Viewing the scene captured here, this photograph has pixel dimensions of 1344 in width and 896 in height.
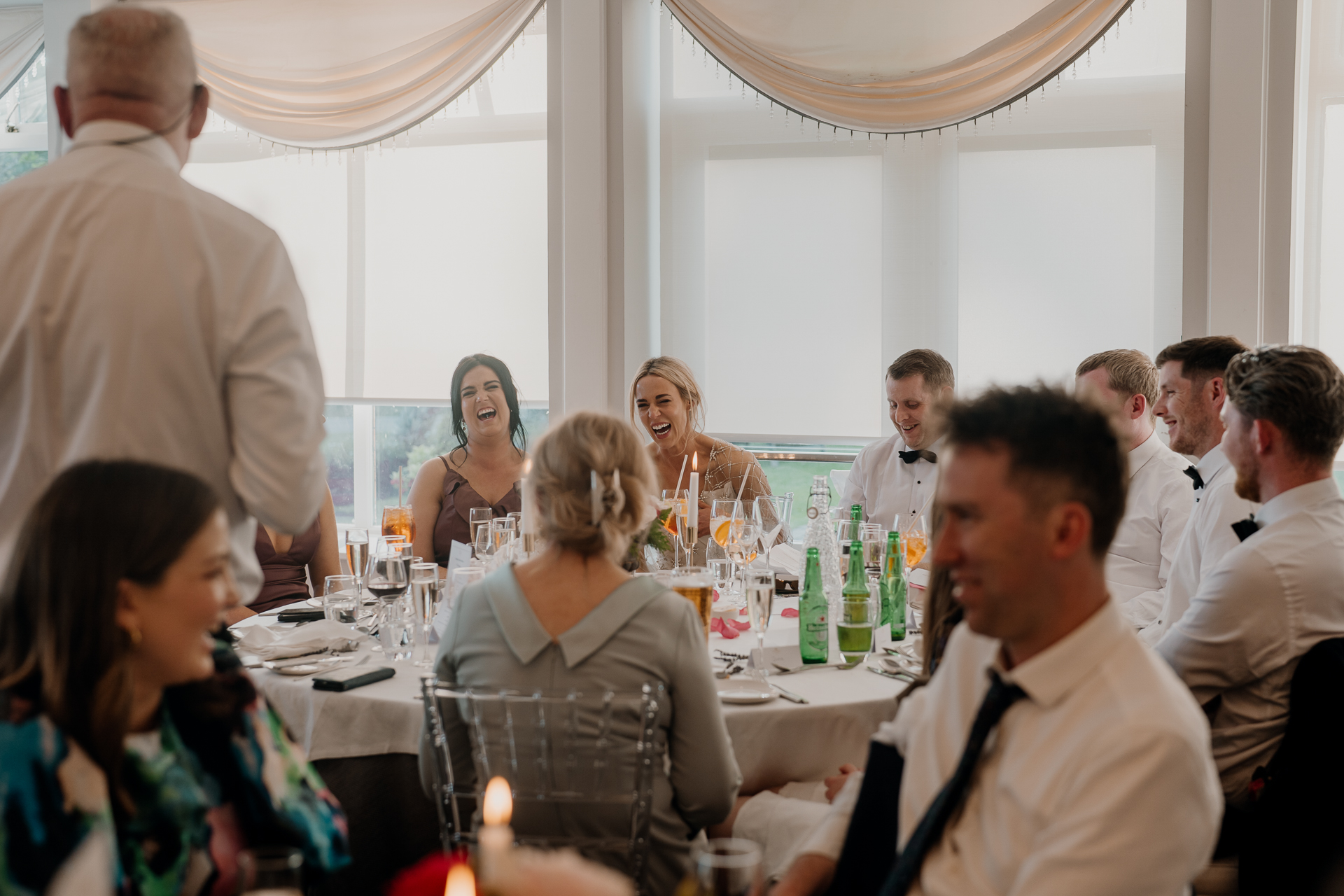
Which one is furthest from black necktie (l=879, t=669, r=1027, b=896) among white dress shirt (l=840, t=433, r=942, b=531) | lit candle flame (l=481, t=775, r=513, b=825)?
white dress shirt (l=840, t=433, r=942, b=531)

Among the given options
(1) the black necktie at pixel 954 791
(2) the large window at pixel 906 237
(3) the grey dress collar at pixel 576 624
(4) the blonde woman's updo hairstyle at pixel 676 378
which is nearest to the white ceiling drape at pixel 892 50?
(2) the large window at pixel 906 237

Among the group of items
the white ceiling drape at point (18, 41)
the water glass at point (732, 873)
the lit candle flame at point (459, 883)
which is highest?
the white ceiling drape at point (18, 41)

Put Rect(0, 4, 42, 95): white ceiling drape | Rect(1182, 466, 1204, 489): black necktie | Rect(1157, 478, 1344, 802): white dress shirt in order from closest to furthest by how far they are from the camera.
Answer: Rect(1157, 478, 1344, 802): white dress shirt → Rect(1182, 466, 1204, 489): black necktie → Rect(0, 4, 42, 95): white ceiling drape

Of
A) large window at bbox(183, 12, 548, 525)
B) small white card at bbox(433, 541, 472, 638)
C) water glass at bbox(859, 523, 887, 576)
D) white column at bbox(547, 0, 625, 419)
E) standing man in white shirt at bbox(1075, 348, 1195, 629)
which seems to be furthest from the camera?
large window at bbox(183, 12, 548, 525)

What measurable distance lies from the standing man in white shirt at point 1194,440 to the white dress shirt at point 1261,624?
1.73 ft

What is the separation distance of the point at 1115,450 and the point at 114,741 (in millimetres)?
1148

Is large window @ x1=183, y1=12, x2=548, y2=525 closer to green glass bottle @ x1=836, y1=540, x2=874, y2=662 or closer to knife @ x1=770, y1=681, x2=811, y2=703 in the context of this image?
green glass bottle @ x1=836, y1=540, x2=874, y2=662

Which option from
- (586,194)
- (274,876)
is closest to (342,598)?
(274,876)

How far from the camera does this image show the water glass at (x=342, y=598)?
8.41 ft

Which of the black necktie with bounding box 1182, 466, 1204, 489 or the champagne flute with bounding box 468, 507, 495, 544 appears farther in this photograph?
the black necktie with bounding box 1182, 466, 1204, 489

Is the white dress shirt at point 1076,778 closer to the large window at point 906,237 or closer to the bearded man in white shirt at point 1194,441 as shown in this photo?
the bearded man in white shirt at point 1194,441

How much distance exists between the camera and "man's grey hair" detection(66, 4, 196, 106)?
1614 millimetres

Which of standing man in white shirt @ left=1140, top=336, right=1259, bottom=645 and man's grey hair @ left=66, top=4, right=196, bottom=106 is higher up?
man's grey hair @ left=66, top=4, right=196, bottom=106

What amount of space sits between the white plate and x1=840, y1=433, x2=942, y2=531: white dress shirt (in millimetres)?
1847
